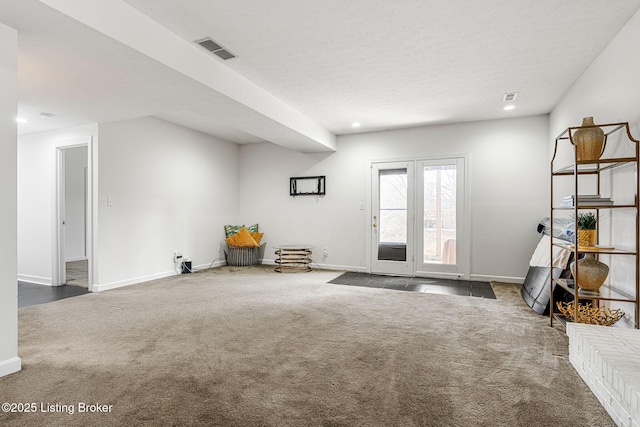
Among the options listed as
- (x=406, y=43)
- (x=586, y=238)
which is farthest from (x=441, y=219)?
(x=406, y=43)

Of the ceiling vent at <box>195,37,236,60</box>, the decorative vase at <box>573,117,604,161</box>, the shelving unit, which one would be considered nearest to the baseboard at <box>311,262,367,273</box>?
the shelving unit

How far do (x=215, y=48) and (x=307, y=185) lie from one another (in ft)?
12.4

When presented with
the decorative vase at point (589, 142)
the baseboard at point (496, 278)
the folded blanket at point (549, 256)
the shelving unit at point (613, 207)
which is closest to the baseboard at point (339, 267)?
the baseboard at point (496, 278)

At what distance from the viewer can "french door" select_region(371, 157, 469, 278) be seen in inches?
214

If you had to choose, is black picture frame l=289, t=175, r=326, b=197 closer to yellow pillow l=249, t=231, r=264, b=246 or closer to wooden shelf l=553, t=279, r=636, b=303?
yellow pillow l=249, t=231, r=264, b=246

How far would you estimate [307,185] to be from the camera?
261 inches

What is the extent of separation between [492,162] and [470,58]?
2479mm

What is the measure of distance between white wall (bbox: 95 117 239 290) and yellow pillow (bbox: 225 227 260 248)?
1.27 feet

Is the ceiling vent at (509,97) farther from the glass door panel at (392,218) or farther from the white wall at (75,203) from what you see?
the white wall at (75,203)

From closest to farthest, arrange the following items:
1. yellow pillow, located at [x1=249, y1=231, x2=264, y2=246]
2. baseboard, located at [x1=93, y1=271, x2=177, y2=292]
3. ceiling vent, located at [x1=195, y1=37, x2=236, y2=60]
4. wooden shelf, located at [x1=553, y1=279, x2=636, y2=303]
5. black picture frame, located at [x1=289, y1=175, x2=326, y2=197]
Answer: wooden shelf, located at [x1=553, y1=279, x2=636, y2=303], ceiling vent, located at [x1=195, y1=37, x2=236, y2=60], baseboard, located at [x1=93, y1=271, x2=177, y2=292], black picture frame, located at [x1=289, y1=175, x2=326, y2=197], yellow pillow, located at [x1=249, y1=231, x2=264, y2=246]

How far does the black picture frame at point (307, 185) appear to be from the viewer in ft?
21.3

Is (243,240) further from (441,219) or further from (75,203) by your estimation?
(75,203)

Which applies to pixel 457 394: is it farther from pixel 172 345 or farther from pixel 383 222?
pixel 383 222

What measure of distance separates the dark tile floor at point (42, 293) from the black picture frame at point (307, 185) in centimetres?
377
